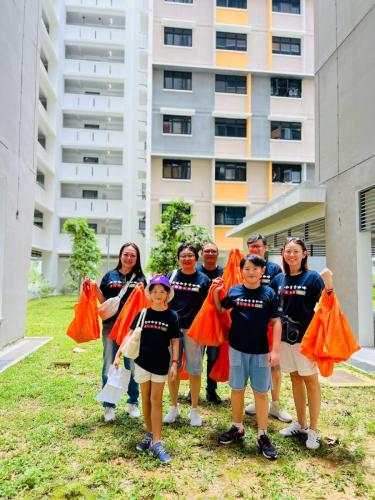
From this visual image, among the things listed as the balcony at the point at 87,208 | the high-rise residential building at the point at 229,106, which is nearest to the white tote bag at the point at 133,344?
the high-rise residential building at the point at 229,106

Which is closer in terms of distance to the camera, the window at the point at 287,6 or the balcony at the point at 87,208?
the window at the point at 287,6

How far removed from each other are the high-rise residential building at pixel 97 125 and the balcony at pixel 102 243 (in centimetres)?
6

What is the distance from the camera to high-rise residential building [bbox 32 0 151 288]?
23.5 m

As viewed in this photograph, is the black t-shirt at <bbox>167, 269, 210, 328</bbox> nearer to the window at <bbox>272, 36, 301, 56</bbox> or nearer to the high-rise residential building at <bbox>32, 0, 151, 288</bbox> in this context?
the window at <bbox>272, 36, 301, 56</bbox>

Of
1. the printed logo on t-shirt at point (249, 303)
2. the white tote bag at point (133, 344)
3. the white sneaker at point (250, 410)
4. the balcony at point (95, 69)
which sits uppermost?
the balcony at point (95, 69)

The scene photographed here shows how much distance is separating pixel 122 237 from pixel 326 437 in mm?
21556

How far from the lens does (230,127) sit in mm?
19844

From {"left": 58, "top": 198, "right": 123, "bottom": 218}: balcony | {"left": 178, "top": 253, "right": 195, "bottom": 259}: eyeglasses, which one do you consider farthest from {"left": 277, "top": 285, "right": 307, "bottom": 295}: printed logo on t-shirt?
{"left": 58, "top": 198, "right": 123, "bottom": 218}: balcony

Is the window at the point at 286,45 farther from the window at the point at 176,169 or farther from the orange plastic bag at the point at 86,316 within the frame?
the orange plastic bag at the point at 86,316

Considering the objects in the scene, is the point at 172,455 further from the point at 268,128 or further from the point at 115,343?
the point at 268,128

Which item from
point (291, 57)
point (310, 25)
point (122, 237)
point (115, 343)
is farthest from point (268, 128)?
point (115, 343)

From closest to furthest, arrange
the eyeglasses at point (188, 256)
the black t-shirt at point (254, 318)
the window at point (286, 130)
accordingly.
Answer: the black t-shirt at point (254, 318) → the eyeglasses at point (188, 256) → the window at point (286, 130)

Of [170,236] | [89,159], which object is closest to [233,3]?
[89,159]

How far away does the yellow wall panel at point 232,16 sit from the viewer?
19547 mm
